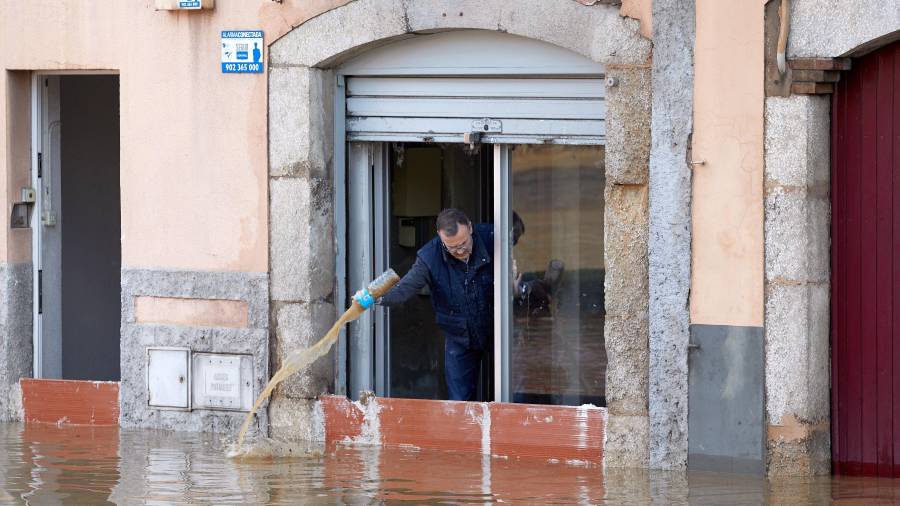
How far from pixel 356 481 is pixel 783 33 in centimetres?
328

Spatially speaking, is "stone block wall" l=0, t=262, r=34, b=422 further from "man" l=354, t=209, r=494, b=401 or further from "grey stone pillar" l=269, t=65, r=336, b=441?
"man" l=354, t=209, r=494, b=401

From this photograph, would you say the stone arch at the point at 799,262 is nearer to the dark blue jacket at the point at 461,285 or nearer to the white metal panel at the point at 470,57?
the white metal panel at the point at 470,57

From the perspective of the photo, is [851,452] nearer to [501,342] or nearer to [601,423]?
[601,423]

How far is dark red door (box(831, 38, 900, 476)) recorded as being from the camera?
7.61 meters

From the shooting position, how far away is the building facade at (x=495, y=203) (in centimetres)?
773

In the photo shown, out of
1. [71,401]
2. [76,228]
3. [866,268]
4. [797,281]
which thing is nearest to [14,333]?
[71,401]

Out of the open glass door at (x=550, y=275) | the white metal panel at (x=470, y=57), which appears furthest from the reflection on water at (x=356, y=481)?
the white metal panel at (x=470, y=57)

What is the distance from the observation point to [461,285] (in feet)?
29.2

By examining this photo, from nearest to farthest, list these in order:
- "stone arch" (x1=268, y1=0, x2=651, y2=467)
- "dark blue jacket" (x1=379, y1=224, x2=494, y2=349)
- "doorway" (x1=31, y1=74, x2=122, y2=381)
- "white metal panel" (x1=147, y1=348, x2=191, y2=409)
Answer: "stone arch" (x1=268, y1=0, x2=651, y2=467)
"dark blue jacket" (x1=379, y1=224, x2=494, y2=349)
"white metal panel" (x1=147, y1=348, x2=191, y2=409)
"doorway" (x1=31, y1=74, x2=122, y2=381)

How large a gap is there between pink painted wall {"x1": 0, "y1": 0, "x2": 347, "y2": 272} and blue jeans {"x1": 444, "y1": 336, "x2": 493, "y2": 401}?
4.26 ft

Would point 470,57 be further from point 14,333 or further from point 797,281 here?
point 14,333

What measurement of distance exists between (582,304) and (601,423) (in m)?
0.92

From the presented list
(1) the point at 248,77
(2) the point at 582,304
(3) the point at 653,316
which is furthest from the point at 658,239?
(1) the point at 248,77

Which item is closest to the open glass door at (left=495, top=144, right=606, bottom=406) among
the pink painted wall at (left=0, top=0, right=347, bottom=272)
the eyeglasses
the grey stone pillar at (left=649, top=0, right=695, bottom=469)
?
the eyeglasses
